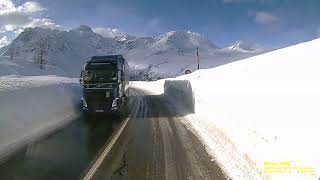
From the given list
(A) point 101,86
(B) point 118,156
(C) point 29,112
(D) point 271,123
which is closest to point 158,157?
(B) point 118,156

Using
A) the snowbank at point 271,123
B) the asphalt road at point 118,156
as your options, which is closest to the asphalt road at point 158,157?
the asphalt road at point 118,156

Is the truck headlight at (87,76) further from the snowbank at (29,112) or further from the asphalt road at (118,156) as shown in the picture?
the asphalt road at (118,156)

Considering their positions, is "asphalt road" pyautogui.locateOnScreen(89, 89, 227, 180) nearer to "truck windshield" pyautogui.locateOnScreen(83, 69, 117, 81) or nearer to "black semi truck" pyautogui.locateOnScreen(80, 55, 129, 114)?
"black semi truck" pyautogui.locateOnScreen(80, 55, 129, 114)

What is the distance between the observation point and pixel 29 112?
15.2 metres

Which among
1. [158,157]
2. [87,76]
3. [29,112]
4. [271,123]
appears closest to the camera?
[271,123]

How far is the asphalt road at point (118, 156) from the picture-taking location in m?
8.75

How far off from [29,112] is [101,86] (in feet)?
17.3

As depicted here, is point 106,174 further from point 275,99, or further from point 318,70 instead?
point 318,70

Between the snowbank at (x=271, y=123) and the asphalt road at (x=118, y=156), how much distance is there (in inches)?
28.6

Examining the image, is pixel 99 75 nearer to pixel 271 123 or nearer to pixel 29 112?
pixel 29 112

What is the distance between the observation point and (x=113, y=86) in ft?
65.4

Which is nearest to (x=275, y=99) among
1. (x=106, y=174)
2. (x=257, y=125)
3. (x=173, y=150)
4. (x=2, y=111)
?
(x=257, y=125)

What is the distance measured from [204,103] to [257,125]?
845 centimetres

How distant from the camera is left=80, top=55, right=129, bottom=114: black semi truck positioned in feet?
63.9
